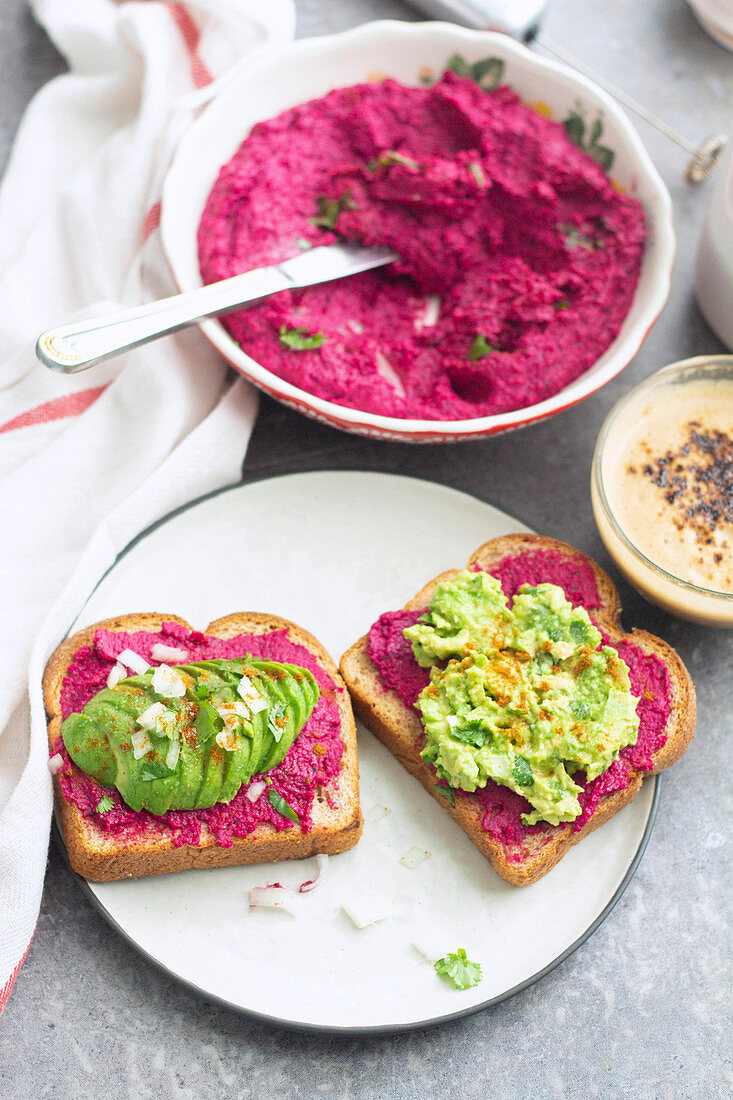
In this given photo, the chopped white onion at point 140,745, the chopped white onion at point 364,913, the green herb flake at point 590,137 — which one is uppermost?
the green herb flake at point 590,137

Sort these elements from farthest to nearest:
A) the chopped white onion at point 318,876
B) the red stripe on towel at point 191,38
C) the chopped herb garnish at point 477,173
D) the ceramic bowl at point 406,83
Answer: the red stripe on towel at point 191,38, the chopped herb garnish at point 477,173, the ceramic bowl at point 406,83, the chopped white onion at point 318,876

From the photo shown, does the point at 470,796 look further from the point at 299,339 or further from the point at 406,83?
the point at 406,83

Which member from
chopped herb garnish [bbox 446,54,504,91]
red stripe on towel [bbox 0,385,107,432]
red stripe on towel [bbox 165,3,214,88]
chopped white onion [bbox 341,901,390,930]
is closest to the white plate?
chopped white onion [bbox 341,901,390,930]

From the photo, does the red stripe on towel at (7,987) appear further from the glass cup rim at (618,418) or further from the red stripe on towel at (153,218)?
the red stripe on towel at (153,218)

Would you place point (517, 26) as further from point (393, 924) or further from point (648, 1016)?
point (648, 1016)

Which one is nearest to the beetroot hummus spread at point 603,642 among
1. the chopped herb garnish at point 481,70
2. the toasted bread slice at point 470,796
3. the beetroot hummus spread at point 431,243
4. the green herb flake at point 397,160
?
the toasted bread slice at point 470,796

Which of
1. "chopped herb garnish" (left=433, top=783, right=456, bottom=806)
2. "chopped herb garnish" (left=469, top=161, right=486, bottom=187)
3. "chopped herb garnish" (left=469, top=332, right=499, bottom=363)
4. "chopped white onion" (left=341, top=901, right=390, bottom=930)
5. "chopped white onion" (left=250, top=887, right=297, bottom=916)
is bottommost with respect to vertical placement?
"chopped white onion" (left=250, top=887, right=297, bottom=916)

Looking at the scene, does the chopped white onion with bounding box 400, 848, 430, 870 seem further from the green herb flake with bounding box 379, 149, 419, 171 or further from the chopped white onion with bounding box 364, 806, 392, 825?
the green herb flake with bounding box 379, 149, 419, 171
